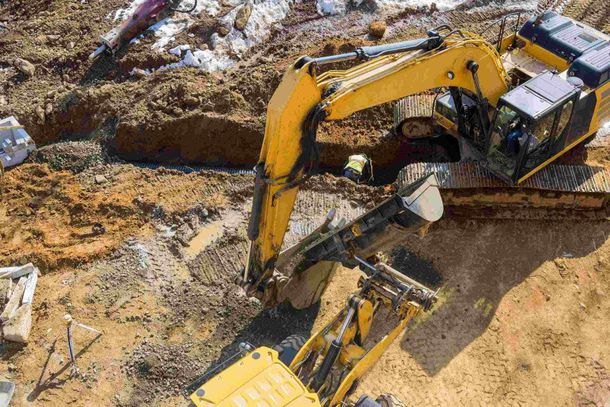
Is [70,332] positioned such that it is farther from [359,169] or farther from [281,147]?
[359,169]

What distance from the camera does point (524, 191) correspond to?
37.5 ft

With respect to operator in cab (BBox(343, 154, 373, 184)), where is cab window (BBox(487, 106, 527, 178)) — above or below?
above

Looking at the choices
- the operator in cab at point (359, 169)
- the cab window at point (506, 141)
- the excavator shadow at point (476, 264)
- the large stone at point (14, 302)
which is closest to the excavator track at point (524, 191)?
the excavator shadow at point (476, 264)

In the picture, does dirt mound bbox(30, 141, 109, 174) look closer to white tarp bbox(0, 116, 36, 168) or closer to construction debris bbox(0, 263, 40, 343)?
white tarp bbox(0, 116, 36, 168)

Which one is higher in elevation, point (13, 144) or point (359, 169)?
point (13, 144)

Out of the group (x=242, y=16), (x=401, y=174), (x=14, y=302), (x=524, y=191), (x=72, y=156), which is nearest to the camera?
(x=14, y=302)

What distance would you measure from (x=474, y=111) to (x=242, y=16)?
6598 mm

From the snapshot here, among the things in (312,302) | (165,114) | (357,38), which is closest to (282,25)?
(357,38)

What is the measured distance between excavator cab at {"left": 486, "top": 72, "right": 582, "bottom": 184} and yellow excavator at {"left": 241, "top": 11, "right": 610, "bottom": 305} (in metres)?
0.02

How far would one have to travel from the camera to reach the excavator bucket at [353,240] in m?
8.47

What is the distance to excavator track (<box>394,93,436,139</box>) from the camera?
1261 centimetres

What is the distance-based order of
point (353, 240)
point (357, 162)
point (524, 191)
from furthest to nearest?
1. point (357, 162)
2. point (524, 191)
3. point (353, 240)

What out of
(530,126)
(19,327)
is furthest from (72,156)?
(530,126)

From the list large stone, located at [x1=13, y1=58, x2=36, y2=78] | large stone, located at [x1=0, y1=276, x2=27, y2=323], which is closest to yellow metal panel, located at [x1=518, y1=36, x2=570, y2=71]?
large stone, located at [x1=0, y1=276, x2=27, y2=323]
